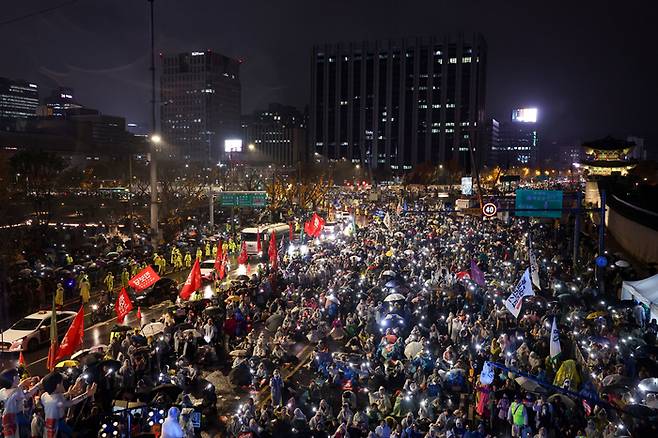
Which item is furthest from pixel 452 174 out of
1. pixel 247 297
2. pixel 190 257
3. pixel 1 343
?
pixel 1 343

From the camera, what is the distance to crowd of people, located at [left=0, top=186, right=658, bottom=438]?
10.3 meters

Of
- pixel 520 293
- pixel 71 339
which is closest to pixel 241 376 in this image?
pixel 71 339

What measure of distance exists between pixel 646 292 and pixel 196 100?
173295 millimetres

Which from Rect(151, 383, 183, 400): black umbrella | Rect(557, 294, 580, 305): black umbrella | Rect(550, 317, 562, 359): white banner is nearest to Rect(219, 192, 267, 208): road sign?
Rect(557, 294, 580, 305): black umbrella

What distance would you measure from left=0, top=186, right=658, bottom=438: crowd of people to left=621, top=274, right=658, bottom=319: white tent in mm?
452

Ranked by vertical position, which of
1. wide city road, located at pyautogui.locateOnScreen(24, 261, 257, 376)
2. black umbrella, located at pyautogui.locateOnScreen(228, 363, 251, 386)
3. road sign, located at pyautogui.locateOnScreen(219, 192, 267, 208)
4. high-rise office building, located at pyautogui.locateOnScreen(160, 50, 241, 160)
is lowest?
wide city road, located at pyautogui.locateOnScreen(24, 261, 257, 376)

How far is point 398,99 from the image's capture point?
14625cm

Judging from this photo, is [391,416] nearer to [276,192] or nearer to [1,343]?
[1,343]

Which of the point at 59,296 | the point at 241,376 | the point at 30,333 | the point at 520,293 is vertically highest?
the point at 520,293

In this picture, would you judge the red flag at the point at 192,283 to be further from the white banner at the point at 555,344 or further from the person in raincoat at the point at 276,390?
the white banner at the point at 555,344

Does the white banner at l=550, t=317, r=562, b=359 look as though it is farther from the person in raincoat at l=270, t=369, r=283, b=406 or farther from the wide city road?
the wide city road

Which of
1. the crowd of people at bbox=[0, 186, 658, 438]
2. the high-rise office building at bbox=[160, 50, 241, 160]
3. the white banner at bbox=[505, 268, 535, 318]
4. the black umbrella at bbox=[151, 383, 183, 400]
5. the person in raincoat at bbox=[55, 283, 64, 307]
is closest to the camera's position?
the crowd of people at bbox=[0, 186, 658, 438]

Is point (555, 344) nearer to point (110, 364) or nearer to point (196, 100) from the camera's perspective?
point (110, 364)

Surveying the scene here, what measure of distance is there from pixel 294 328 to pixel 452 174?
10672cm
